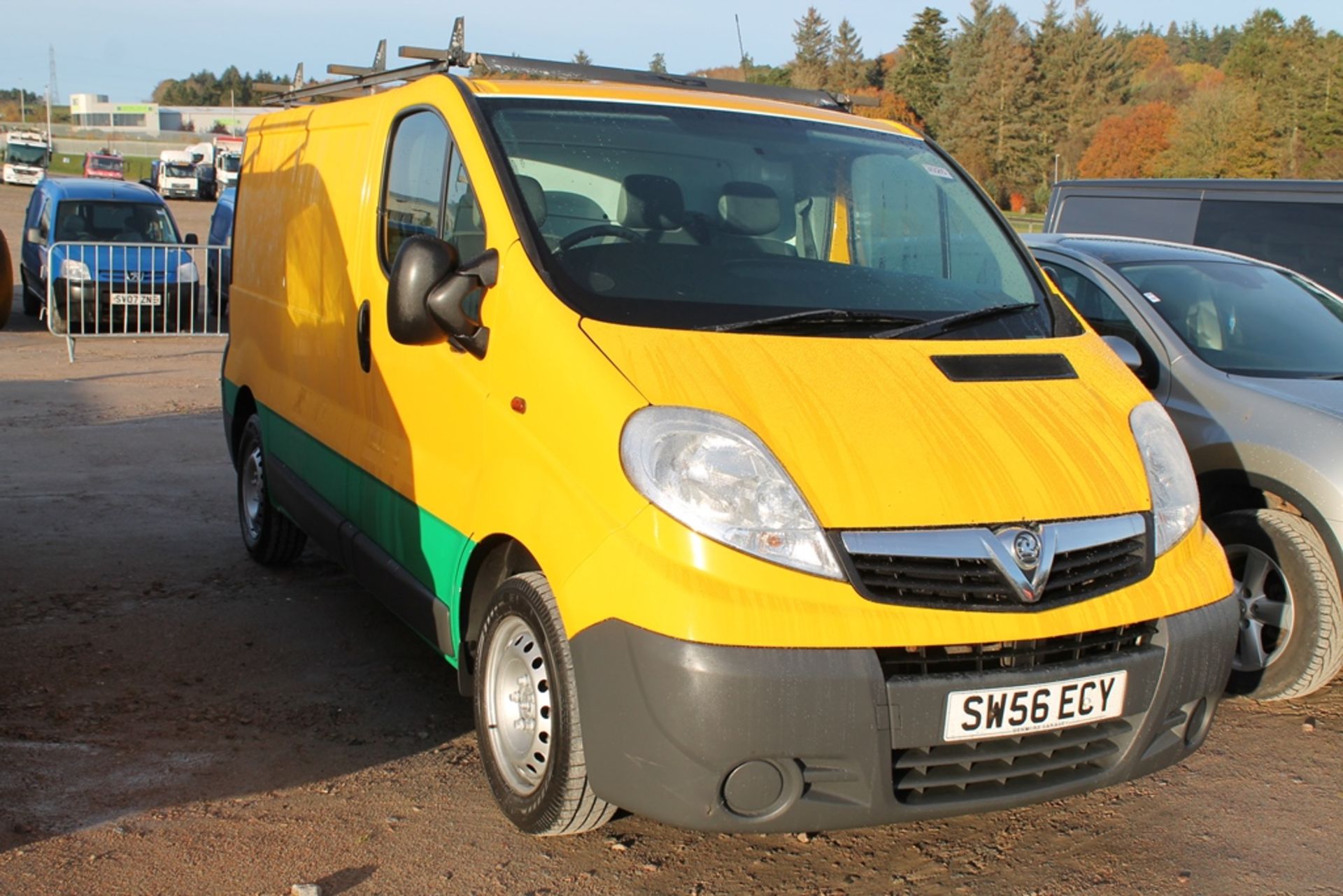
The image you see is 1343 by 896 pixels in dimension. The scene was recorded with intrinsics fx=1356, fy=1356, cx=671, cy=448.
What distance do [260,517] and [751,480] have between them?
3.96 m

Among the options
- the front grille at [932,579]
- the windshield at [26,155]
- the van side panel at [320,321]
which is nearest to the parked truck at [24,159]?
the windshield at [26,155]

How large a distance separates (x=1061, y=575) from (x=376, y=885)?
6.18 feet

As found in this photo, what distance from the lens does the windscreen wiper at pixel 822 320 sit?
3.59 metres

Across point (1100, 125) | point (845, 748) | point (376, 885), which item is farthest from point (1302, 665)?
point (1100, 125)

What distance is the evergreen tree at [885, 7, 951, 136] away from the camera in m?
84.9

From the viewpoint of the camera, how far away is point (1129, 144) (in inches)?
2766

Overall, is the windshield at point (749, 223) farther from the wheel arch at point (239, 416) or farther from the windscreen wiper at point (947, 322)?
the wheel arch at point (239, 416)

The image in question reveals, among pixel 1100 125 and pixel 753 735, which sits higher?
pixel 1100 125

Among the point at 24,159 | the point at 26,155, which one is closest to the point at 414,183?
the point at 24,159

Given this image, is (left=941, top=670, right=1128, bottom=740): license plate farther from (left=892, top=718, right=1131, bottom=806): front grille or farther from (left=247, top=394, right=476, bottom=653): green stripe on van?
(left=247, top=394, right=476, bottom=653): green stripe on van

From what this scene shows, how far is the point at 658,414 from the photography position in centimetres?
320

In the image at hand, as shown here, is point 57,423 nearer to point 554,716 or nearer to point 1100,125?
point 554,716

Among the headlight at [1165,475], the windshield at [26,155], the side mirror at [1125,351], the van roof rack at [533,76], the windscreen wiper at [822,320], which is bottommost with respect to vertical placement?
the windshield at [26,155]

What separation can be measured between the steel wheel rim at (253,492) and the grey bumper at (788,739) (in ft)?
12.0
